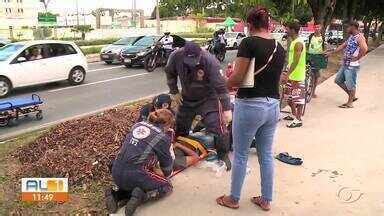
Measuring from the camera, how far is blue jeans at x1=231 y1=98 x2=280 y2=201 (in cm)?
441

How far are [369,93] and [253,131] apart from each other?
8529 millimetres

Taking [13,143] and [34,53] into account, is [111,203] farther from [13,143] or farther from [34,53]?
[34,53]

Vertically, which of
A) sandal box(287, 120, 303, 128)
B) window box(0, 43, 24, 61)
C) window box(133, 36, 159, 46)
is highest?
window box(0, 43, 24, 61)

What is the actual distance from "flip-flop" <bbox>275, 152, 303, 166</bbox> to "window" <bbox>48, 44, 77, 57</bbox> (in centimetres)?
1021

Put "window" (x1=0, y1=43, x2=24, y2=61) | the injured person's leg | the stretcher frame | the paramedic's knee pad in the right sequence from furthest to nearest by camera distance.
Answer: "window" (x1=0, y1=43, x2=24, y2=61) → the stretcher frame → the paramedic's knee pad → the injured person's leg

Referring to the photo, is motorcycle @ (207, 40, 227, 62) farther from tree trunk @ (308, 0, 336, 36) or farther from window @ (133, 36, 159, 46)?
tree trunk @ (308, 0, 336, 36)

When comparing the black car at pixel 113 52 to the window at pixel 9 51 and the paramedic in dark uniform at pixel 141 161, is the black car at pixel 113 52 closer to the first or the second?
the window at pixel 9 51

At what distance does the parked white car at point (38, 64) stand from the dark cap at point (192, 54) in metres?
9.14

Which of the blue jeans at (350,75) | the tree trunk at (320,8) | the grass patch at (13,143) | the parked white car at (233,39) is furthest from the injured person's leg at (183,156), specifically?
the parked white car at (233,39)

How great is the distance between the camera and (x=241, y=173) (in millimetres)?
4648

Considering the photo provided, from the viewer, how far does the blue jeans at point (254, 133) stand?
4410 mm

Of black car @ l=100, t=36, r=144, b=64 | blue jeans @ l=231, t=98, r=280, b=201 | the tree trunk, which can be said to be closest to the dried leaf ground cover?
blue jeans @ l=231, t=98, r=280, b=201

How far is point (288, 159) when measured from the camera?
20.7 ft

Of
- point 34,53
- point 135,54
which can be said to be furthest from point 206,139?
point 135,54
